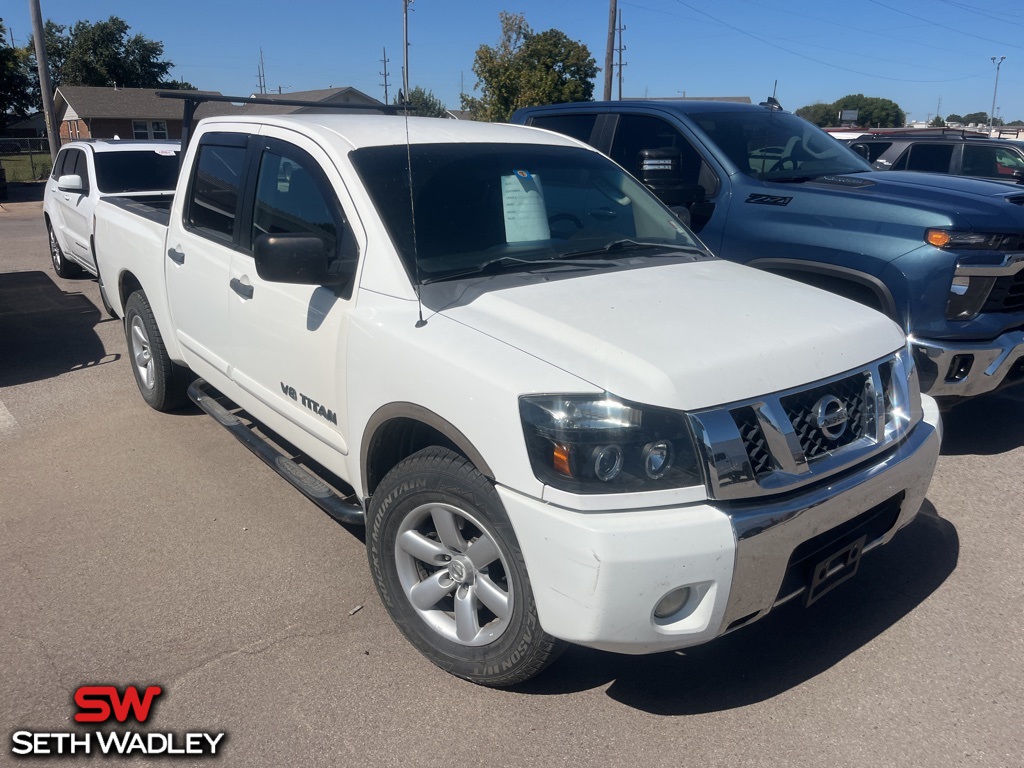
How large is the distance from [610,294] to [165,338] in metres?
3.30

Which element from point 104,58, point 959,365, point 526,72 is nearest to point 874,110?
point 526,72

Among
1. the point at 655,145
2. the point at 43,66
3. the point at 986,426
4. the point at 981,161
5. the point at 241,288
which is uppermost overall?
the point at 43,66

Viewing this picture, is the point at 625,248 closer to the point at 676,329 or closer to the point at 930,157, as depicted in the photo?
the point at 676,329

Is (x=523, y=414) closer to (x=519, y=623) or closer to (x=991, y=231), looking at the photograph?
(x=519, y=623)

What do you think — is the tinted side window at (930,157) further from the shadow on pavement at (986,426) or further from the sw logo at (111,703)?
the sw logo at (111,703)

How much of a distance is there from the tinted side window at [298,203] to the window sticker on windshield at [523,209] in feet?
2.34

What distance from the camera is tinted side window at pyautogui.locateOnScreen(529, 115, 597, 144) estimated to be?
6766mm

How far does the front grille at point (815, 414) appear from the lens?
2.68 meters

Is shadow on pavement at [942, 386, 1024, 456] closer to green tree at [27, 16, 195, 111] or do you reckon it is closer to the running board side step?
the running board side step

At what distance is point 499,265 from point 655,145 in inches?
127

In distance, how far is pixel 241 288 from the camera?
3.99m

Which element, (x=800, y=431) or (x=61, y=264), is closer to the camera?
(x=800, y=431)

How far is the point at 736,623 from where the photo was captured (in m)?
2.59

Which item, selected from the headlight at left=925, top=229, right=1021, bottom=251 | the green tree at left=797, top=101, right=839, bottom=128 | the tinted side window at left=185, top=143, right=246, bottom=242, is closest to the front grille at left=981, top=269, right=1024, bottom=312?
the headlight at left=925, top=229, right=1021, bottom=251
